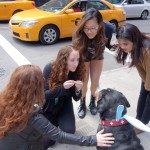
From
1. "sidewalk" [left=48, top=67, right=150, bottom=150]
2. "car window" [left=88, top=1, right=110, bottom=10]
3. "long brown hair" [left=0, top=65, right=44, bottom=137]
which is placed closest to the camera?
"long brown hair" [left=0, top=65, right=44, bottom=137]

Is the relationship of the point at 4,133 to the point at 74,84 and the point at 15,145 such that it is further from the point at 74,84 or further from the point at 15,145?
the point at 74,84

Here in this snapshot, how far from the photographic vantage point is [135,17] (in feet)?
45.4

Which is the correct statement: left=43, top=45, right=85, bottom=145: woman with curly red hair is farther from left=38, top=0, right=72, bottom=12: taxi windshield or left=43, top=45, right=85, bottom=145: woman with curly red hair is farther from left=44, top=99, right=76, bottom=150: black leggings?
left=38, top=0, right=72, bottom=12: taxi windshield

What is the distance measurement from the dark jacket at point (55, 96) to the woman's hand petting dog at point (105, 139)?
79cm

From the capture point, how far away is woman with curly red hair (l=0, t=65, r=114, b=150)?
203 cm

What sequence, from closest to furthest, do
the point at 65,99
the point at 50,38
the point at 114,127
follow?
the point at 114,127
the point at 65,99
the point at 50,38

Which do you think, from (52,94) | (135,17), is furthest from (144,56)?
(135,17)

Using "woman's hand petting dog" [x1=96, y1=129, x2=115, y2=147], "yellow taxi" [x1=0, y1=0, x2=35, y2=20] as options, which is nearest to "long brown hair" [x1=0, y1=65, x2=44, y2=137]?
"woman's hand petting dog" [x1=96, y1=129, x2=115, y2=147]

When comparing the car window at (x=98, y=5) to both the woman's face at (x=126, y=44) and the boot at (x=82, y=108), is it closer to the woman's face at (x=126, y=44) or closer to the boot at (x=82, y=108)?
the boot at (x=82, y=108)

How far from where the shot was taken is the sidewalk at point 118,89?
3486 millimetres

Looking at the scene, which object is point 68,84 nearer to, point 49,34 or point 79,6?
point 49,34

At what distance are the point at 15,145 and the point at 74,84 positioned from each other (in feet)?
3.37

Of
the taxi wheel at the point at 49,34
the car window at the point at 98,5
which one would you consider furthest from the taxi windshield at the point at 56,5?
the car window at the point at 98,5

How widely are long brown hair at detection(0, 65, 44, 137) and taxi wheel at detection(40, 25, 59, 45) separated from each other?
5851 millimetres
